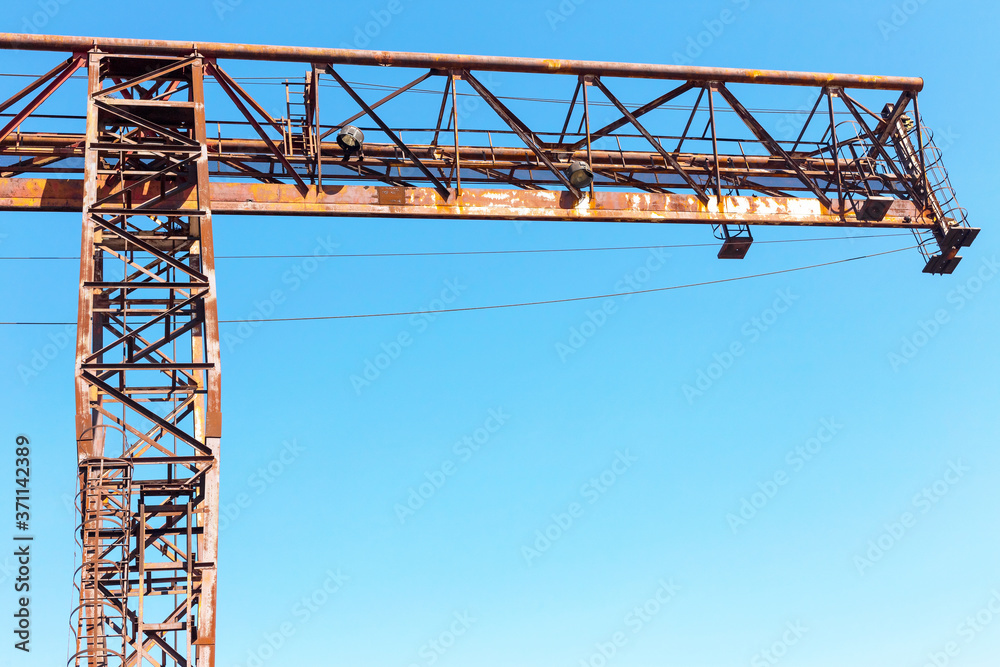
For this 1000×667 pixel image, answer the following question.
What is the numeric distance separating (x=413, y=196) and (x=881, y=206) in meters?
6.69

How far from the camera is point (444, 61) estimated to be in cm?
1606

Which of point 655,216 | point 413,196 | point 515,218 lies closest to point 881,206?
point 655,216

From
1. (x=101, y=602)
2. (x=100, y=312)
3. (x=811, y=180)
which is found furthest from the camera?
(x=811, y=180)

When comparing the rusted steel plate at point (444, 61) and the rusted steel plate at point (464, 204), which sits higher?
the rusted steel plate at point (444, 61)

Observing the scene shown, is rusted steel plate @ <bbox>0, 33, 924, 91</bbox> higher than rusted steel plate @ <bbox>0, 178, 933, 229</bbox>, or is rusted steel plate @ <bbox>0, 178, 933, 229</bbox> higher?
rusted steel plate @ <bbox>0, 33, 924, 91</bbox>

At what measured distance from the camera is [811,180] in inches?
717

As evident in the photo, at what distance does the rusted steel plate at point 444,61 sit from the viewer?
14922 mm

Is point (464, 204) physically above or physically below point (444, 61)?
below

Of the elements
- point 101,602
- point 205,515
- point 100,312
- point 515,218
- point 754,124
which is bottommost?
point 101,602

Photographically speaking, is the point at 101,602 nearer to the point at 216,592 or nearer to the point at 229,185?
the point at 216,592

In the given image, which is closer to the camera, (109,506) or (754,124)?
(109,506)

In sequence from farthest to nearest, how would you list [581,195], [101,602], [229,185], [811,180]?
[811,180]
[581,195]
[229,185]
[101,602]

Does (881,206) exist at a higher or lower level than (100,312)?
higher

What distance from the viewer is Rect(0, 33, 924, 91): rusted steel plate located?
49.0 ft
